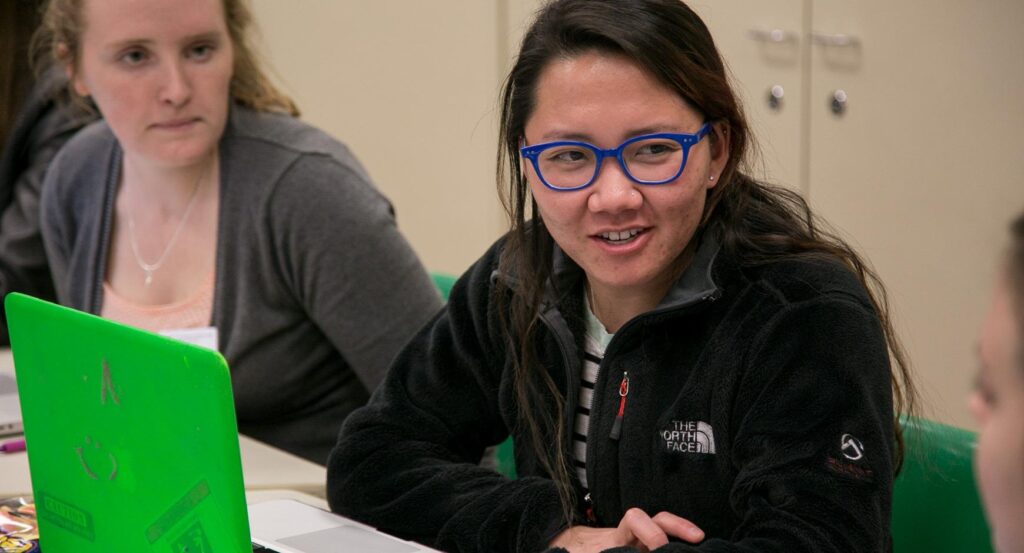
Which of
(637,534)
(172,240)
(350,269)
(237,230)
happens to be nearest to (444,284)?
(350,269)

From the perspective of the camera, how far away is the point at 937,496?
1410mm

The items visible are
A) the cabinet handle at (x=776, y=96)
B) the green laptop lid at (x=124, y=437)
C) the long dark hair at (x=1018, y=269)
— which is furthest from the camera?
the cabinet handle at (x=776, y=96)

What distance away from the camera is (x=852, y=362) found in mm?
1270

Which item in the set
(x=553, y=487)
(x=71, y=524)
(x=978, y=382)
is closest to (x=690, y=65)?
(x=553, y=487)

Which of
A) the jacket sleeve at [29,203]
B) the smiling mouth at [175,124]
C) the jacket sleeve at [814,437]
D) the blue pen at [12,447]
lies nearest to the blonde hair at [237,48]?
the smiling mouth at [175,124]

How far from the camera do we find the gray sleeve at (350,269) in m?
2.00

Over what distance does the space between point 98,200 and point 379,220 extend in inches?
22.7

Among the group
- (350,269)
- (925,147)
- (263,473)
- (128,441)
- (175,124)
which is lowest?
(263,473)

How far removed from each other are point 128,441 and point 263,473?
0.69 metres

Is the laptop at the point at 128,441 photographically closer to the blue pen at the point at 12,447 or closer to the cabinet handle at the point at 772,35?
the blue pen at the point at 12,447

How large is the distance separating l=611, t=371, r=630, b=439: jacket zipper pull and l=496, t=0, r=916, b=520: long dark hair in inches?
3.5

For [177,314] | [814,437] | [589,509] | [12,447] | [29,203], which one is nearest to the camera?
[814,437]

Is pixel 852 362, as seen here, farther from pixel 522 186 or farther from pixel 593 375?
pixel 522 186

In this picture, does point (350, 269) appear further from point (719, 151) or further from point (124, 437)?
point (124, 437)
